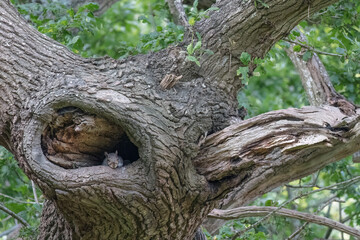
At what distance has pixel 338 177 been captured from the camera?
6004mm

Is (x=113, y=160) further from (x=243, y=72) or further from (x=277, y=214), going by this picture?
(x=277, y=214)

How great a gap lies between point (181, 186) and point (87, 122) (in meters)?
0.73

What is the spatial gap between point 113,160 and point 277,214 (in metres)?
2.20

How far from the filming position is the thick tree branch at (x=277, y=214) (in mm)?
4633

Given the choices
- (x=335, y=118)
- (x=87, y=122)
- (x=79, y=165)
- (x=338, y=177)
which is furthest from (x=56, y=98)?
(x=338, y=177)

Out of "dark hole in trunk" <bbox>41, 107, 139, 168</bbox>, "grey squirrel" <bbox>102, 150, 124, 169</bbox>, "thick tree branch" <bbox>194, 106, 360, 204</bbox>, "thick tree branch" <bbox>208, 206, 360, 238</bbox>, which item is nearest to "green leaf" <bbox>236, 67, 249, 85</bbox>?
"thick tree branch" <bbox>194, 106, 360, 204</bbox>

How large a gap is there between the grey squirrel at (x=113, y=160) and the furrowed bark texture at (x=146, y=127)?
5 centimetres

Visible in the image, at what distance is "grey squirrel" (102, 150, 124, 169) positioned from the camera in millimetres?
3242

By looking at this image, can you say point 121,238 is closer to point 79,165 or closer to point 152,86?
point 79,165

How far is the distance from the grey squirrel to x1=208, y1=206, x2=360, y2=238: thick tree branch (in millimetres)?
1475

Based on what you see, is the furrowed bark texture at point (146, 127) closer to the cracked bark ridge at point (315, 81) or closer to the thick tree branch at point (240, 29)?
the thick tree branch at point (240, 29)

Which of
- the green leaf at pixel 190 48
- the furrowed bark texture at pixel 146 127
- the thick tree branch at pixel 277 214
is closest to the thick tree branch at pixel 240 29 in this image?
the furrowed bark texture at pixel 146 127

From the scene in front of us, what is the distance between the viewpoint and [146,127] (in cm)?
316

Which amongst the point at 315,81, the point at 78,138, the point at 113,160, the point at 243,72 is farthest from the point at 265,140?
the point at 315,81
